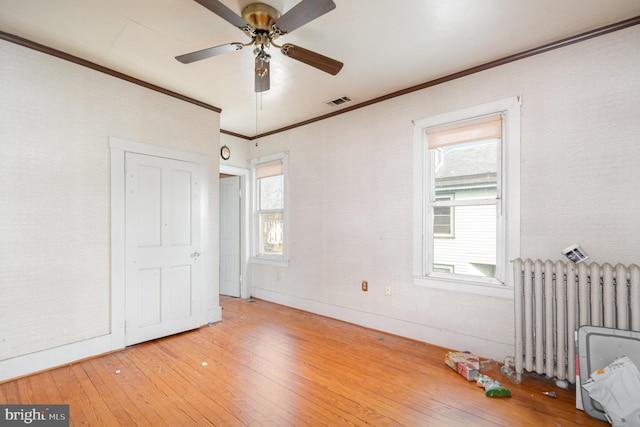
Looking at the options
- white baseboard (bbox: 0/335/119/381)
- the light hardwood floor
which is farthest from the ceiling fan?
white baseboard (bbox: 0/335/119/381)

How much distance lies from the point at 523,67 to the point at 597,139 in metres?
0.87

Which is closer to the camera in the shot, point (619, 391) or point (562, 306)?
point (619, 391)

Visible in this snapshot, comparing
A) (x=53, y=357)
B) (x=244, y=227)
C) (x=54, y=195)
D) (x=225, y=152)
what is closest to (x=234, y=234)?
(x=244, y=227)

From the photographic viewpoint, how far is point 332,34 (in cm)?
247

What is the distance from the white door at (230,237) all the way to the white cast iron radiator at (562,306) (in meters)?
4.07

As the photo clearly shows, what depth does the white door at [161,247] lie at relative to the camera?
3184 millimetres

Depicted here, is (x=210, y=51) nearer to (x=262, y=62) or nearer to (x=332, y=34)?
(x=262, y=62)

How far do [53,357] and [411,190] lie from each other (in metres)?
3.71

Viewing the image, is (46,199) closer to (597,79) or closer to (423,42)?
(423,42)

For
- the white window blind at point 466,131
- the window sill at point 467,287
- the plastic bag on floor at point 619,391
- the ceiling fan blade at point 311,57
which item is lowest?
the plastic bag on floor at point 619,391

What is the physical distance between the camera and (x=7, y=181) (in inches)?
96.9

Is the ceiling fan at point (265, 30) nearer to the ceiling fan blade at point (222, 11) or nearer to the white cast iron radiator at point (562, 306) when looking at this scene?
the ceiling fan blade at point (222, 11)

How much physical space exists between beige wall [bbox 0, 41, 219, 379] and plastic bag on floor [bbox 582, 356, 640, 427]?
156 inches

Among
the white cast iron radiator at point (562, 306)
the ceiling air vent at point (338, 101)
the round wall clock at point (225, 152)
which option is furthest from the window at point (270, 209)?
the white cast iron radiator at point (562, 306)
